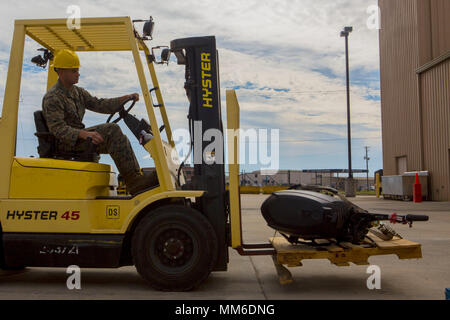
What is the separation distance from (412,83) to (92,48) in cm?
2244

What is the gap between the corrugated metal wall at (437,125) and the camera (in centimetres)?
2064

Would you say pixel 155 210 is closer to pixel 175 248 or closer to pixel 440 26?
pixel 175 248

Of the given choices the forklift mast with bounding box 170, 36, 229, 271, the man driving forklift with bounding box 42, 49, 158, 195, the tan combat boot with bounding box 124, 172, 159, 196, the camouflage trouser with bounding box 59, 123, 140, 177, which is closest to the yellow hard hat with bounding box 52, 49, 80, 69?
the man driving forklift with bounding box 42, 49, 158, 195

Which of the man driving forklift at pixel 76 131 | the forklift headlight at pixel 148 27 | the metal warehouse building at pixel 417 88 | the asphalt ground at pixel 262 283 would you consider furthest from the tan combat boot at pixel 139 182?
the metal warehouse building at pixel 417 88

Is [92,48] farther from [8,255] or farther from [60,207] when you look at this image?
[8,255]

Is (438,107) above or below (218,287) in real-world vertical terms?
above

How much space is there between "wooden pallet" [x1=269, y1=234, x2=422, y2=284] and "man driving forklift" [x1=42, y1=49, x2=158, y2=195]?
1598 mm

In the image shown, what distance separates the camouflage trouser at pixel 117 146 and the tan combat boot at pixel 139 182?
6 centimetres

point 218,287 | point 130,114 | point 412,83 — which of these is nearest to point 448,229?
point 218,287

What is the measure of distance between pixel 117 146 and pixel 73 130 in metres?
0.47

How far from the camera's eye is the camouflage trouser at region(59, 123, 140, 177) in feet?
15.2

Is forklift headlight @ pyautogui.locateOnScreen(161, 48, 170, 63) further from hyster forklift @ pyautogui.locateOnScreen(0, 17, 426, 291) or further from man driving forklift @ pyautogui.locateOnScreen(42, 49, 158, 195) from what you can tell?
man driving forklift @ pyautogui.locateOnScreen(42, 49, 158, 195)
